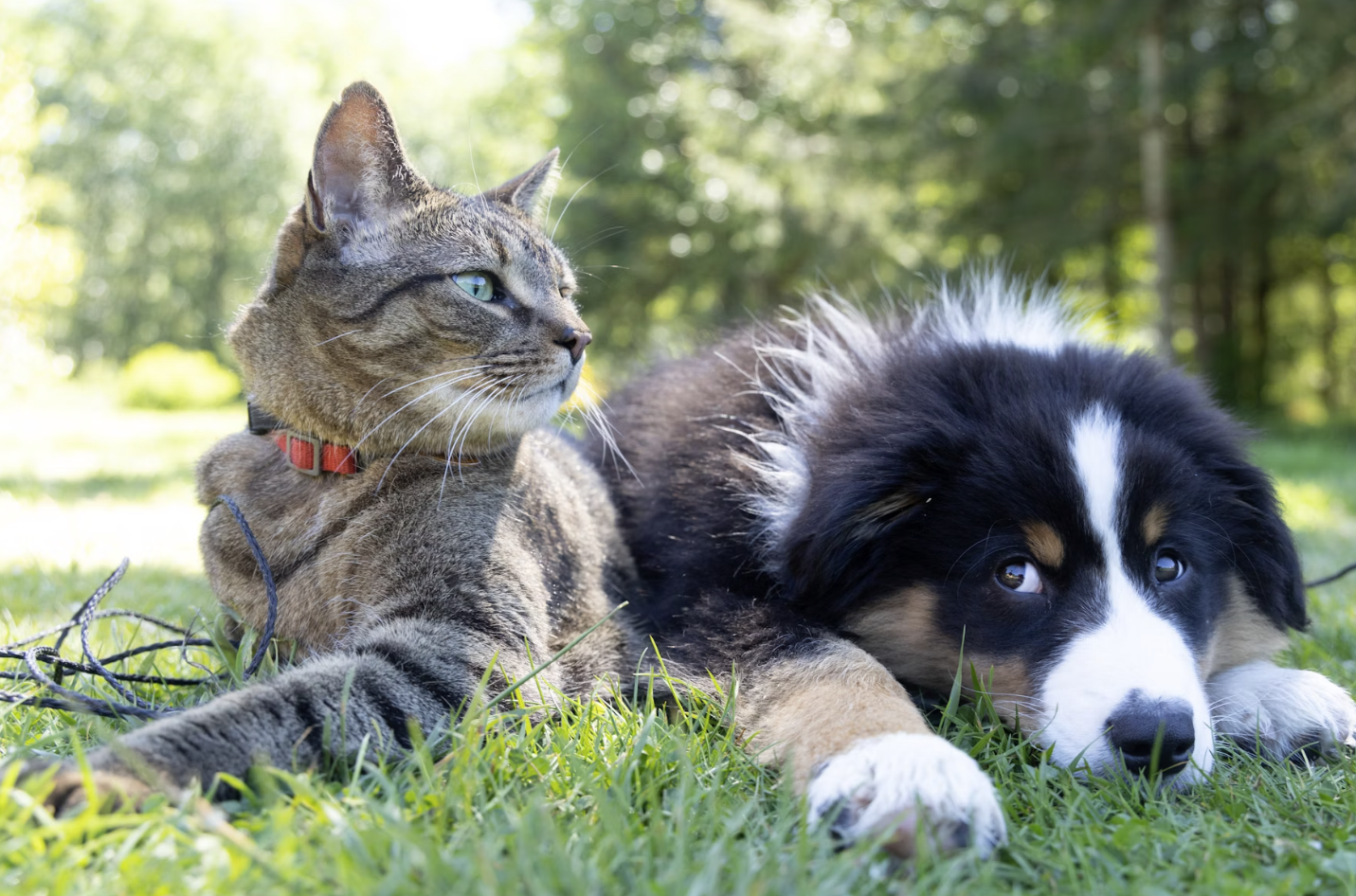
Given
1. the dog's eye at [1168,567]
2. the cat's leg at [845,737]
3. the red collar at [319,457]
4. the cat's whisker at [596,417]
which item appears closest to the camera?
the cat's leg at [845,737]

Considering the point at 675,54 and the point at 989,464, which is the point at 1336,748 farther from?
the point at 675,54

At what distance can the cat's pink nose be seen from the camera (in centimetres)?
279

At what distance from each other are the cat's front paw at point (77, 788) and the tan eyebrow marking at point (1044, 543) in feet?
6.57

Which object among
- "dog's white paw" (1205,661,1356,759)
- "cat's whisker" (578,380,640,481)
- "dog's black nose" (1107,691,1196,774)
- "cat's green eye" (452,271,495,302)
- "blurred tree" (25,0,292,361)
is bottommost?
"dog's white paw" (1205,661,1356,759)

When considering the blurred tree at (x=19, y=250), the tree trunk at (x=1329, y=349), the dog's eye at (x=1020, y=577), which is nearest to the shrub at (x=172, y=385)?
the blurred tree at (x=19, y=250)

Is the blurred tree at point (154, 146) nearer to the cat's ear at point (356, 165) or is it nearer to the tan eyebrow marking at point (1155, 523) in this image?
the cat's ear at point (356, 165)

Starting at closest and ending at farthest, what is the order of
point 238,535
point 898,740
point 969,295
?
1. point 898,740
2. point 238,535
3. point 969,295

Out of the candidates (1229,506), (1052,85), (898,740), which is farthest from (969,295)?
(1052,85)

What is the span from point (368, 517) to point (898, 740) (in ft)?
4.74

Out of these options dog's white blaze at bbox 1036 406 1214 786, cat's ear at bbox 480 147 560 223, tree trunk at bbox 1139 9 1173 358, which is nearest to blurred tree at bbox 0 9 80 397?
cat's ear at bbox 480 147 560 223

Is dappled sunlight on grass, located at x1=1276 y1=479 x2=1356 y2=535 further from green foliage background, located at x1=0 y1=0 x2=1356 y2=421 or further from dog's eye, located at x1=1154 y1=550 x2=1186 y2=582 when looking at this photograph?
dog's eye, located at x1=1154 y1=550 x2=1186 y2=582

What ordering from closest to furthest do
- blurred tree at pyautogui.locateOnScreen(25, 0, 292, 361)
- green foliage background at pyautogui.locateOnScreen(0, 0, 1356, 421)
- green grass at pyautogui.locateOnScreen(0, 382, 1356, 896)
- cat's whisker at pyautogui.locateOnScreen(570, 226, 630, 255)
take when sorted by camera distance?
green grass at pyautogui.locateOnScreen(0, 382, 1356, 896), cat's whisker at pyautogui.locateOnScreen(570, 226, 630, 255), green foliage background at pyautogui.locateOnScreen(0, 0, 1356, 421), blurred tree at pyautogui.locateOnScreen(25, 0, 292, 361)

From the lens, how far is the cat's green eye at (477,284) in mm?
2754

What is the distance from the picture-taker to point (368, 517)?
2.61 m
